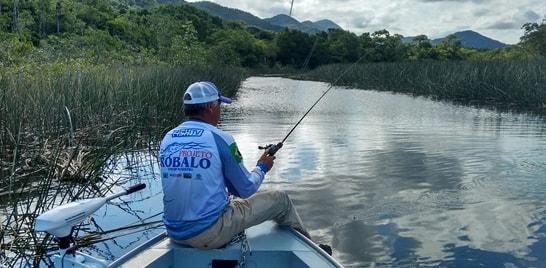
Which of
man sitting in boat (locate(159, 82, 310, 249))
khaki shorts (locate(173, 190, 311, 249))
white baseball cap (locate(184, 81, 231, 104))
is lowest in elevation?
khaki shorts (locate(173, 190, 311, 249))

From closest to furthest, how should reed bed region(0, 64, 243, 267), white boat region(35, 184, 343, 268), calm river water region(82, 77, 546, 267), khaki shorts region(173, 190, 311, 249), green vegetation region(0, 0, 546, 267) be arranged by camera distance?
white boat region(35, 184, 343, 268)
khaki shorts region(173, 190, 311, 249)
reed bed region(0, 64, 243, 267)
calm river water region(82, 77, 546, 267)
green vegetation region(0, 0, 546, 267)

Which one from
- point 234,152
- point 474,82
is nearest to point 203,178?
point 234,152

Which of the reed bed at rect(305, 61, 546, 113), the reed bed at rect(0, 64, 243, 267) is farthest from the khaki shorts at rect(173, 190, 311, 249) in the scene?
the reed bed at rect(305, 61, 546, 113)

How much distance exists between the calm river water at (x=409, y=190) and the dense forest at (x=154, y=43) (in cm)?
213

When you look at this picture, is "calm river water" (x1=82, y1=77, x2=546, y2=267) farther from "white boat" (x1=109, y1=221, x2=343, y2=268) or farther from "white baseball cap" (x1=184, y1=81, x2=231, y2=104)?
"white baseball cap" (x1=184, y1=81, x2=231, y2=104)

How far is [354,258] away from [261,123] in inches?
418

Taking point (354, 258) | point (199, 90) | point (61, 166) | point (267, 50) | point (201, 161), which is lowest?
point (354, 258)

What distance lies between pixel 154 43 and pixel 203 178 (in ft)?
130

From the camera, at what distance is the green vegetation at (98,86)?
20.3 feet

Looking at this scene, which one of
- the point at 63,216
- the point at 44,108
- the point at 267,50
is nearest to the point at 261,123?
the point at 44,108

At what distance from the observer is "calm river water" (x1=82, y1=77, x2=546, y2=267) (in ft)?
18.6

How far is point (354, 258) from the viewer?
5.46m

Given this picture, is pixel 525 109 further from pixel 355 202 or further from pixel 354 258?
pixel 354 258

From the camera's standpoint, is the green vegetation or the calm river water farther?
the green vegetation
